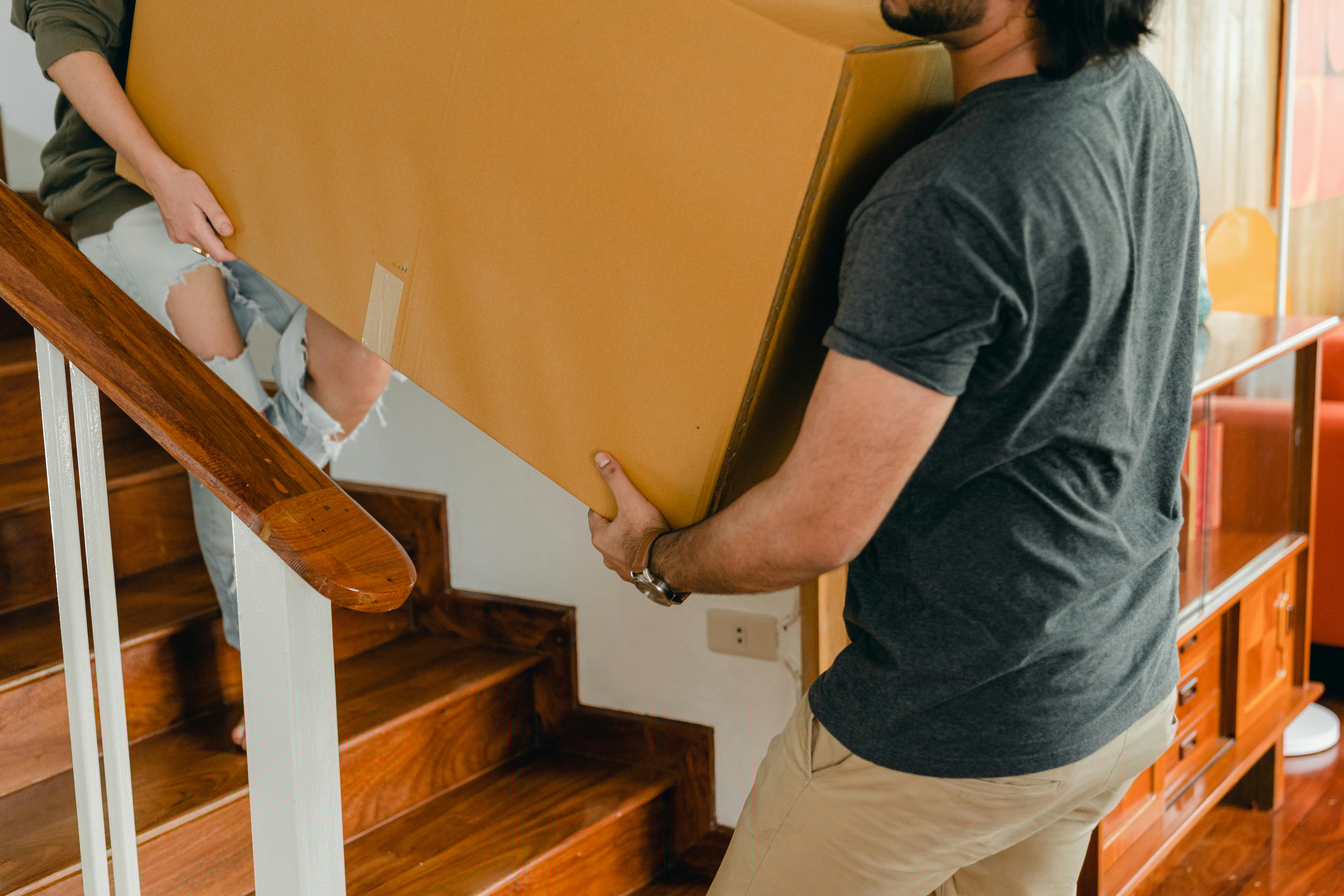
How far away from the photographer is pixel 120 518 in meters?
1.88

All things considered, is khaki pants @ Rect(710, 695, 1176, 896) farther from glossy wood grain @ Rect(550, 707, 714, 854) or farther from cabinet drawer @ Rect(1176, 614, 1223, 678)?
cabinet drawer @ Rect(1176, 614, 1223, 678)

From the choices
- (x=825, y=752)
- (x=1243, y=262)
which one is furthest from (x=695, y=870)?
(x=1243, y=262)

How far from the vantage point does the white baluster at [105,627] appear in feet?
3.06

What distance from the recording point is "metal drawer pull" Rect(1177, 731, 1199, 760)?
1978 millimetres

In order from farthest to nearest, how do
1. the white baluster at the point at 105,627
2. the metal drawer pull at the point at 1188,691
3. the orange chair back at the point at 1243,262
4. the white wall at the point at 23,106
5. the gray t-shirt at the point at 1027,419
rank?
the orange chair back at the point at 1243,262, the white wall at the point at 23,106, the metal drawer pull at the point at 1188,691, the white baluster at the point at 105,627, the gray t-shirt at the point at 1027,419

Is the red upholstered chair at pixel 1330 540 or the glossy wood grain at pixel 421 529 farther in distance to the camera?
the red upholstered chair at pixel 1330 540

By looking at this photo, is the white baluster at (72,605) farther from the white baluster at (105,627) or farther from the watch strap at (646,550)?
the watch strap at (646,550)

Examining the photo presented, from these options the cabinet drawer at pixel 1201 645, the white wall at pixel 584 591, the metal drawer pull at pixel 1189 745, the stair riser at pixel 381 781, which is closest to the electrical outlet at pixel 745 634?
the white wall at pixel 584 591

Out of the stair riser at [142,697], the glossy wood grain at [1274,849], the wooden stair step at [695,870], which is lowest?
the glossy wood grain at [1274,849]

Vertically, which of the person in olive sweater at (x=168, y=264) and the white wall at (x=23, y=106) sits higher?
the white wall at (x=23, y=106)

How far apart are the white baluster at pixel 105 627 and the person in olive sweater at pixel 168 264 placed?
0.30 meters

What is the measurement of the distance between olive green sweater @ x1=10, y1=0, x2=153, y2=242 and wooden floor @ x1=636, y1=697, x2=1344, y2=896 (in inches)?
49.7

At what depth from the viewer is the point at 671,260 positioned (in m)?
0.90

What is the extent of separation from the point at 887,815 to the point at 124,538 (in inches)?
56.5
